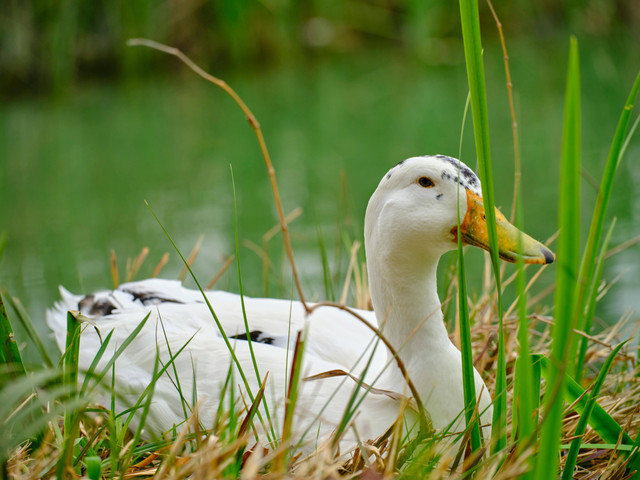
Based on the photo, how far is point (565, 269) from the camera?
3.44 ft

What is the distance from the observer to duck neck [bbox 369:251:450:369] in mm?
1797

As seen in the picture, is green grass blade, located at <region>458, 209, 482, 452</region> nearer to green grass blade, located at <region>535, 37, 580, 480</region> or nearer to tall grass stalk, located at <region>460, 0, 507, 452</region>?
tall grass stalk, located at <region>460, 0, 507, 452</region>

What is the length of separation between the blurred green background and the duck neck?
63 cm

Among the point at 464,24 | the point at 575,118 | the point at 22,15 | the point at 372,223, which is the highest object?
the point at 22,15

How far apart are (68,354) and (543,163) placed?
4600mm

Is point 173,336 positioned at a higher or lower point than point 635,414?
higher

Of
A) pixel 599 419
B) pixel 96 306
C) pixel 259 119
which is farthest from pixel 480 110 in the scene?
pixel 259 119

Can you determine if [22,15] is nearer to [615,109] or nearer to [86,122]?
[86,122]

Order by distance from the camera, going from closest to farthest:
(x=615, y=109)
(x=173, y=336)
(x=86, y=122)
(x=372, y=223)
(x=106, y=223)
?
(x=372, y=223) < (x=173, y=336) < (x=106, y=223) < (x=615, y=109) < (x=86, y=122)

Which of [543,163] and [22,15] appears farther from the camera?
[22,15]

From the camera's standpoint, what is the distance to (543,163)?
557cm

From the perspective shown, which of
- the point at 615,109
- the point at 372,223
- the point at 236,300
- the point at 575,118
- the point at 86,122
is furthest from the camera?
the point at 86,122

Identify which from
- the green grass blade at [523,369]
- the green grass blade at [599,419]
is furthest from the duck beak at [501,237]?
the green grass blade at [523,369]

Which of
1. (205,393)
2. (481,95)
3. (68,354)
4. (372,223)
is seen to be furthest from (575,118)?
(205,393)
